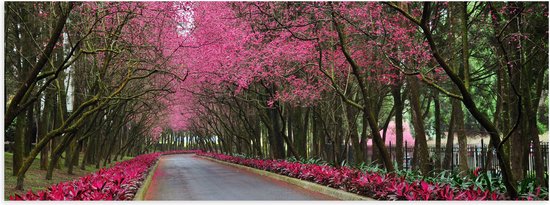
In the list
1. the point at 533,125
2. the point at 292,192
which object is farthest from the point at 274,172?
the point at 533,125

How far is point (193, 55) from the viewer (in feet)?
77.4

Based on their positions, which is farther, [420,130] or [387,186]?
[420,130]

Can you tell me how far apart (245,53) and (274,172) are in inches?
212

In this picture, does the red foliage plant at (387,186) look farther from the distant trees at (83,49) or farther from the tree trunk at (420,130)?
the distant trees at (83,49)

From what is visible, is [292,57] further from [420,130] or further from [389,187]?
[389,187]

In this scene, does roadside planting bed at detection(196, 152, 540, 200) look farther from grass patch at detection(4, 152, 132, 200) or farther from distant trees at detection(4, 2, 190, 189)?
grass patch at detection(4, 152, 132, 200)

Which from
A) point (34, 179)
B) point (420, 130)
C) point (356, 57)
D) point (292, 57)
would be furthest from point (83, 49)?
point (356, 57)

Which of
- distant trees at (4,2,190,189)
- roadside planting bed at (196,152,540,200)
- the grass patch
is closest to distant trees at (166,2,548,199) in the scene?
roadside planting bed at (196,152,540,200)

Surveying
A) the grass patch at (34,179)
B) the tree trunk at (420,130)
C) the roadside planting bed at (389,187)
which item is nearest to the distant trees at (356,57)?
the tree trunk at (420,130)

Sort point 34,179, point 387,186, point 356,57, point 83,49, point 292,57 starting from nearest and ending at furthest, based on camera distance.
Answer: point 387,186 < point 83,49 < point 34,179 < point 356,57 < point 292,57

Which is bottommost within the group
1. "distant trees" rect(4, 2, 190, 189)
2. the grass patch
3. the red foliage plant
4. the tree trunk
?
the grass patch

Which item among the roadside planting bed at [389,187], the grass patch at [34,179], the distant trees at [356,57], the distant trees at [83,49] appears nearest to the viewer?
the roadside planting bed at [389,187]

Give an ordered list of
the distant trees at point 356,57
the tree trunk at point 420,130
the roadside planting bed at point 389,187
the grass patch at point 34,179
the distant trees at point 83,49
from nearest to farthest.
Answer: the roadside planting bed at point 389,187, the distant trees at point 83,49, the tree trunk at point 420,130, the distant trees at point 356,57, the grass patch at point 34,179

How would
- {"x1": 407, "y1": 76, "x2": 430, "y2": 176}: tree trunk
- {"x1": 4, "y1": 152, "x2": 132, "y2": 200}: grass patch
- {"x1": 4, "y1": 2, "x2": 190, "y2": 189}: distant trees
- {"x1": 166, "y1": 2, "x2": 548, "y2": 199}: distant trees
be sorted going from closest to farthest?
{"x1": 4, "y1": 2, "x2": 190, "y2": 189}: distant trees
{"x1": 407, "y1": 76, "x2": 430, "y2": 176}: tree trunk
{"x1": 166, "y1": 2, "x2": 548, "y2": 199}: distant trees
{"x1": 4, "y1": 152, "x2": 132, "y2": 200}: grass patch
